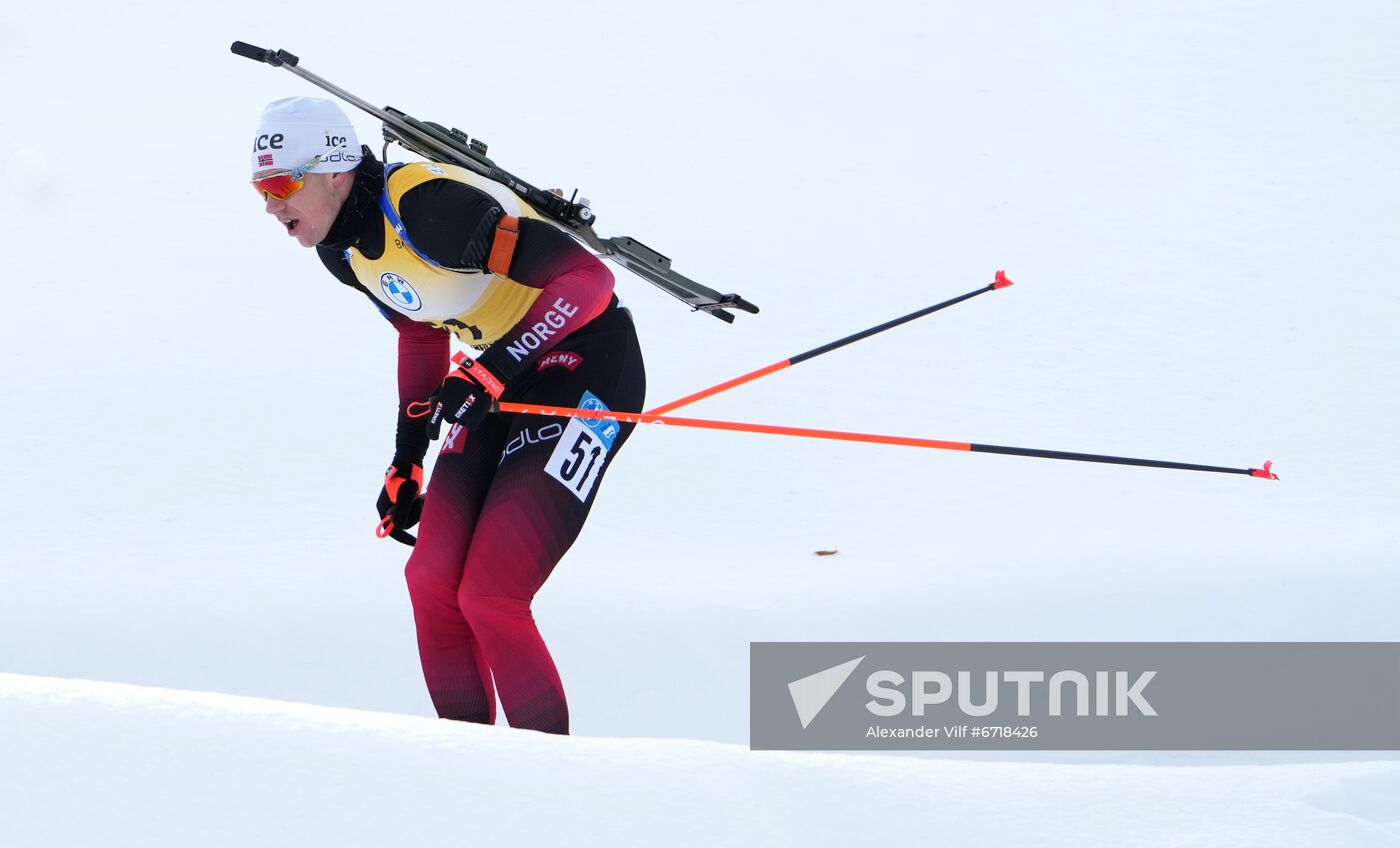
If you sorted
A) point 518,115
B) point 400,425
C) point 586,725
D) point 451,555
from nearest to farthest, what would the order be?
point 451,555
point 400,425
point 586,725
point 518,115

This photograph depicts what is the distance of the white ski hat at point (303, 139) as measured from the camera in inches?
118

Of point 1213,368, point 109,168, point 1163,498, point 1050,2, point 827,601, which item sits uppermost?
point 1050,2

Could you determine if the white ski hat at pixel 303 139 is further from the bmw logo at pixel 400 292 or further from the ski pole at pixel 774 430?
the ski pole at pixel 774 430

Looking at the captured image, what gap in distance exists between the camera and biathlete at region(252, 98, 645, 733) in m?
2.98

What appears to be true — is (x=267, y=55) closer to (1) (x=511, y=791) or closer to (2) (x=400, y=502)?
(2) (x=400, y=502)

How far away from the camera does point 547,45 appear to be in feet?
29.2

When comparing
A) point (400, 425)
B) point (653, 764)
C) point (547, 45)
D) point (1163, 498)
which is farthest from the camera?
point (547, 45)

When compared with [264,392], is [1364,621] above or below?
below

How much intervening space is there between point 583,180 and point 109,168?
8.33ft

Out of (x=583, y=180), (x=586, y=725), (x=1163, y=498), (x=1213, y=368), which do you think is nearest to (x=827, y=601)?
(x=586, y=725)

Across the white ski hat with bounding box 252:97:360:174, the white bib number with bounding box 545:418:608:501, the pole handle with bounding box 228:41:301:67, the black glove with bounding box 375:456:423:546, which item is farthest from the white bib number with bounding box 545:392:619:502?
the pole handle with bounding box 228:41:301:67

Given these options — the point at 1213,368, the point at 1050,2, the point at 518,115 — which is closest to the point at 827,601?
the point at 1213,368

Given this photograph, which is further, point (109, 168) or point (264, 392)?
point (109, 168)

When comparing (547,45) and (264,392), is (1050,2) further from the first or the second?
(264,392)
